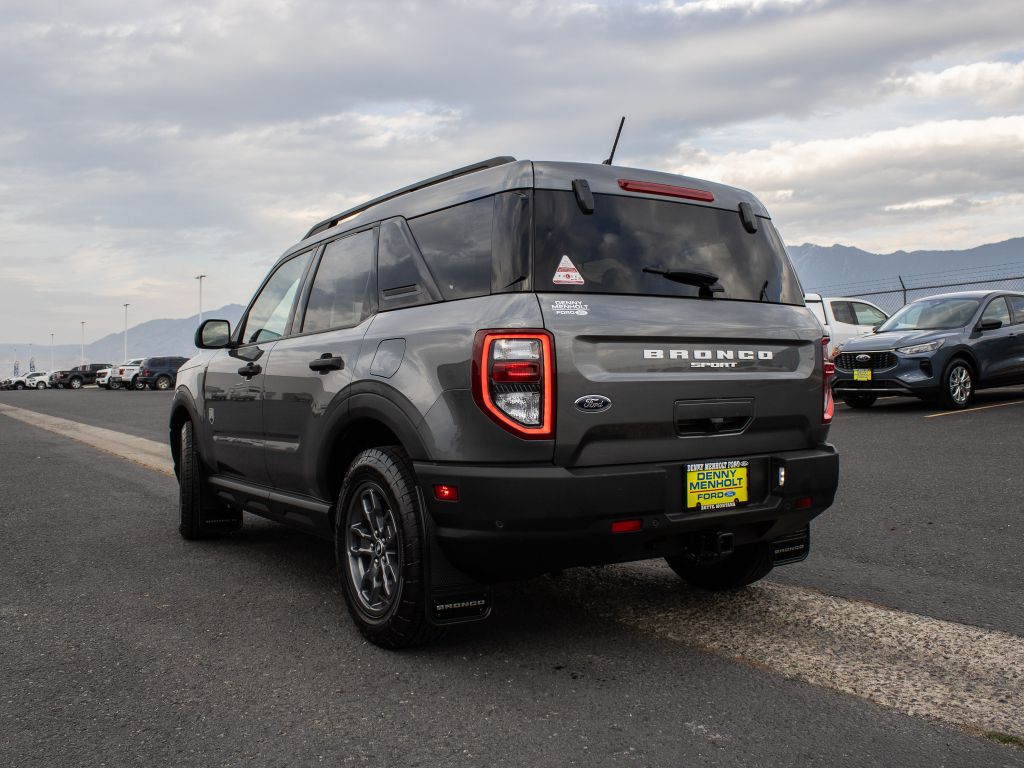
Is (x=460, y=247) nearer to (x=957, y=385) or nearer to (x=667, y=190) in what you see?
(x=667, y=190)

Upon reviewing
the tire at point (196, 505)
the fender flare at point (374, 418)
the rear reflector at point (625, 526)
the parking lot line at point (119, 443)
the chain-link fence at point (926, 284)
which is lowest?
the parking lot line at point (119, 443)

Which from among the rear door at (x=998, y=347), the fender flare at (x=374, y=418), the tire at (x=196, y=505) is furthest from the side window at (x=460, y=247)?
the rear door at (x=998, y=347)

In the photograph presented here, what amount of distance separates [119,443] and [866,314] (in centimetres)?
1386

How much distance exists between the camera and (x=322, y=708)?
3.19 metres

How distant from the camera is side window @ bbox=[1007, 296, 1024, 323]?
13836mm

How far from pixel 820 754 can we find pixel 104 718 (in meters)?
2.32

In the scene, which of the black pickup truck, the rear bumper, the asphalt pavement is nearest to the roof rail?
the rear bumper

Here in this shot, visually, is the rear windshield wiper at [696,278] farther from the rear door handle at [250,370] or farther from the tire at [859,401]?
Result: the tire at [859,401]

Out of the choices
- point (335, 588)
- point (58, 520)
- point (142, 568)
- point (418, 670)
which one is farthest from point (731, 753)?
point (58, 520)

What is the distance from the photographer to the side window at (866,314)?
18.2m

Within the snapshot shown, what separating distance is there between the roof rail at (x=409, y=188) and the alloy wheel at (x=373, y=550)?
1.40 m

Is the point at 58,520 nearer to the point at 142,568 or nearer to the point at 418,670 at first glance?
the point at 142,568

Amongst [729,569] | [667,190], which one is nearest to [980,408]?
[729,569]

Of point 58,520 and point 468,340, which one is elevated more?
point 468,340
